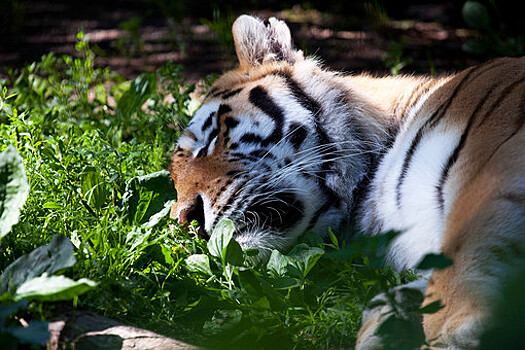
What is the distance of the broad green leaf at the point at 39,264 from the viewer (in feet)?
5.76

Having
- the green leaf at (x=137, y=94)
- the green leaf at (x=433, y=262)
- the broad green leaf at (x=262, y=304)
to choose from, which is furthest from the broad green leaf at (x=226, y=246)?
the green leaf at (x=137, y=94)

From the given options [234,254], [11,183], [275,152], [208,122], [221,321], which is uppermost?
[11,183]

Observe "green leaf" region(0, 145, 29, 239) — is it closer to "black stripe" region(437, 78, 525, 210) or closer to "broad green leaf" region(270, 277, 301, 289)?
"broad green leaf" region(270, 277, 301, 289)

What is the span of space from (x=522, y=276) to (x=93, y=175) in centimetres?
165

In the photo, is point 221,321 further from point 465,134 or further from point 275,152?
point 465,134

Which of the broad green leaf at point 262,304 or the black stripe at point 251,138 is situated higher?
the black stripe at point 251,138

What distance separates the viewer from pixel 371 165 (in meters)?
2.61

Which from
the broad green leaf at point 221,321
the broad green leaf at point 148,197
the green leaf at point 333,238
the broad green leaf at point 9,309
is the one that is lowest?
the broad green leaf at point 221,321

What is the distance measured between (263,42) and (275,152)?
609 millimetres

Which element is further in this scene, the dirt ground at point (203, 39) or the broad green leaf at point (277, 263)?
the dirt ground at point (203, 39)

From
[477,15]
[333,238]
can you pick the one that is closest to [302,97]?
[333,238]

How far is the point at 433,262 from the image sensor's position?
4.78 feet

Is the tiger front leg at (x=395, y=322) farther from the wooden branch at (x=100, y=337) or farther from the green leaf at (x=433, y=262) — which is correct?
the wooden branch at (x=100, y=337)

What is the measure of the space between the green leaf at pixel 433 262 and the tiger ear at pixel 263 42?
159 cm
